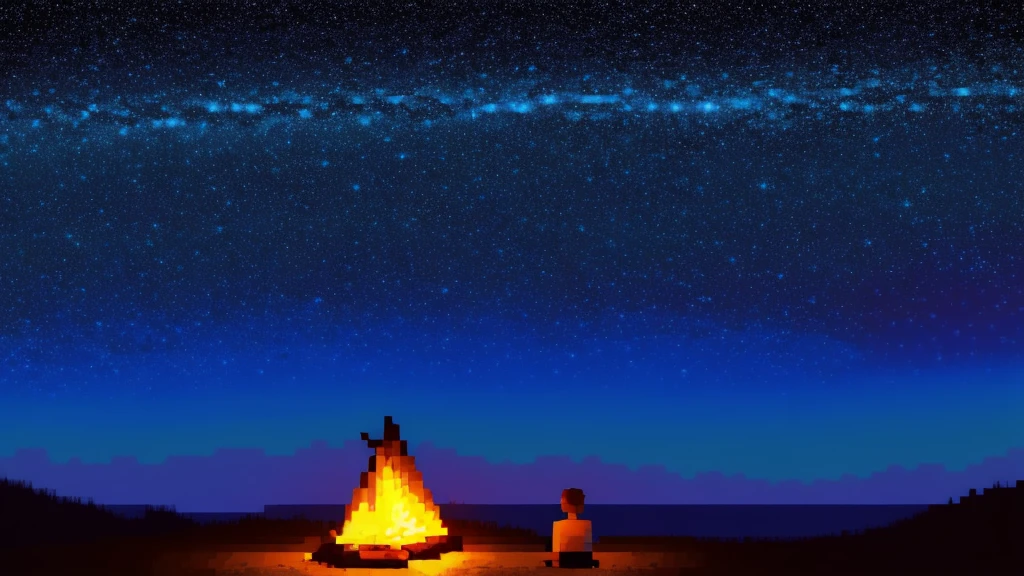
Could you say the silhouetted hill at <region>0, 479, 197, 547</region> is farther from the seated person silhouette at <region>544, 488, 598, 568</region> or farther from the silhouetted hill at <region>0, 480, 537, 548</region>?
the seated person silhouette at <region>544, 488, 598, 568</region>

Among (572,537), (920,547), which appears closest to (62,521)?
(572,537)

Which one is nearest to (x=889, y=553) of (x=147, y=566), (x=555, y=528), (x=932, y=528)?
(x=932, y=528)

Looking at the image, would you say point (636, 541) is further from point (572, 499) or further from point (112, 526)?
point (112, 526)

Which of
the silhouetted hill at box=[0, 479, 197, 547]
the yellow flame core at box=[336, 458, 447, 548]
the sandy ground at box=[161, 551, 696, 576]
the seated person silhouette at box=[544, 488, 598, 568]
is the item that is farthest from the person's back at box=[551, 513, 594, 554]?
the silhouetted hill at box=[0, 479, 197, 547]

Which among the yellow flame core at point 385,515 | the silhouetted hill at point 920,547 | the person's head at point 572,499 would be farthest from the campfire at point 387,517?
the silhouetted hill at point 920,547

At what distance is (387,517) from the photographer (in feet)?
54.7

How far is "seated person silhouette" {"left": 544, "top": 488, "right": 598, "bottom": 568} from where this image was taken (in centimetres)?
1625

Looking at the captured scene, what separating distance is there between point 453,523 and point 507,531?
79.1 inches

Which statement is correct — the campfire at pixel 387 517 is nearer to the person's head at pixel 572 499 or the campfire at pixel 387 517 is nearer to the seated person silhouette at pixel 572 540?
the seated person silhouette at pixel 572 540

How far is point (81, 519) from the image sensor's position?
25.5 metres

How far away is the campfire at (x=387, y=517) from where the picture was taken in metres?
16.2

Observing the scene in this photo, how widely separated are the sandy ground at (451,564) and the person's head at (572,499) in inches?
36.5

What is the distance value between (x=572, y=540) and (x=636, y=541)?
16.7 ft

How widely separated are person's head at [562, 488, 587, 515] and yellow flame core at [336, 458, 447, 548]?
235 centimetres
